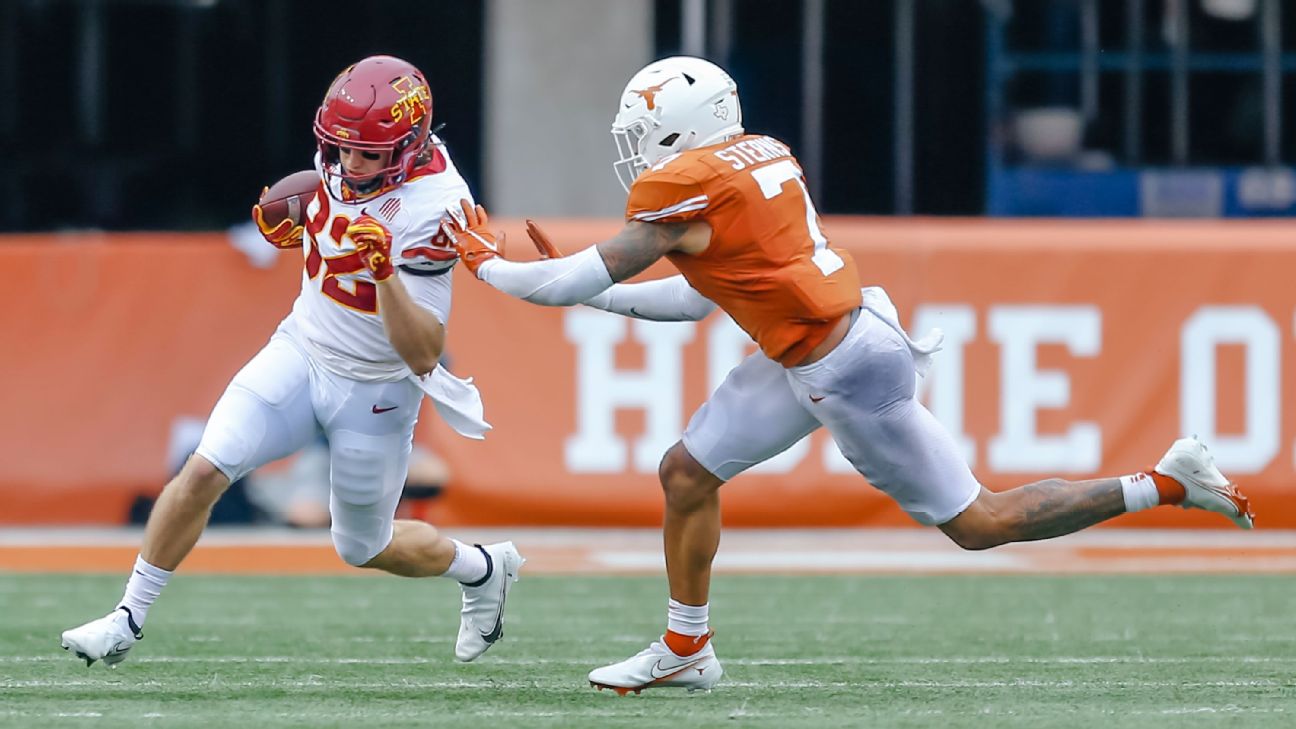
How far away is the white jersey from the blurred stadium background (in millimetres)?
868

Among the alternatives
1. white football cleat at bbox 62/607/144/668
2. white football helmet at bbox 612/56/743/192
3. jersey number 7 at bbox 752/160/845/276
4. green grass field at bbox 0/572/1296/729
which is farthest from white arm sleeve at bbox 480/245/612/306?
white football cleat at bbox 62/607/144/668

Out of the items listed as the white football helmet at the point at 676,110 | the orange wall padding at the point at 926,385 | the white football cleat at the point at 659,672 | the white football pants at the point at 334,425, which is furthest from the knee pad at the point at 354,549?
the orange wall padding at the point at 926,385

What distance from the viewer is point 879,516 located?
10117 mm

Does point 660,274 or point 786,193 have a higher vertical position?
point 786,193

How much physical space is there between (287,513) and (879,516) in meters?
2.70

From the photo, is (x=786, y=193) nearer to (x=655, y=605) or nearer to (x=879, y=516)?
(x=655, y=605)

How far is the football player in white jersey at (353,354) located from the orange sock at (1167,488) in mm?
1791

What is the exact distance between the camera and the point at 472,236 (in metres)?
5.52

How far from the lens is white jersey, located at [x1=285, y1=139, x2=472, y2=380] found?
5688 millimetres

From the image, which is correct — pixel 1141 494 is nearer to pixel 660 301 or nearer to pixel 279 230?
pixel 660 301

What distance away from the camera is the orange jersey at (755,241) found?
17.7 ft

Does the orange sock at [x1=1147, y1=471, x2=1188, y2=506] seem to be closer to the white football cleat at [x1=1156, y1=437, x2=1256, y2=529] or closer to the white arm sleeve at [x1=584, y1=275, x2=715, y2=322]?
the white football cleat at [x1=1156, y1=437, x2=1256, y2=529]

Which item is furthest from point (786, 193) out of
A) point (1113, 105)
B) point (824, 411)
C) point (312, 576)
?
point (1113, 105)

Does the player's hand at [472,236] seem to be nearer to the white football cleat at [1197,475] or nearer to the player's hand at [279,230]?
the player's hand at [279,230]
